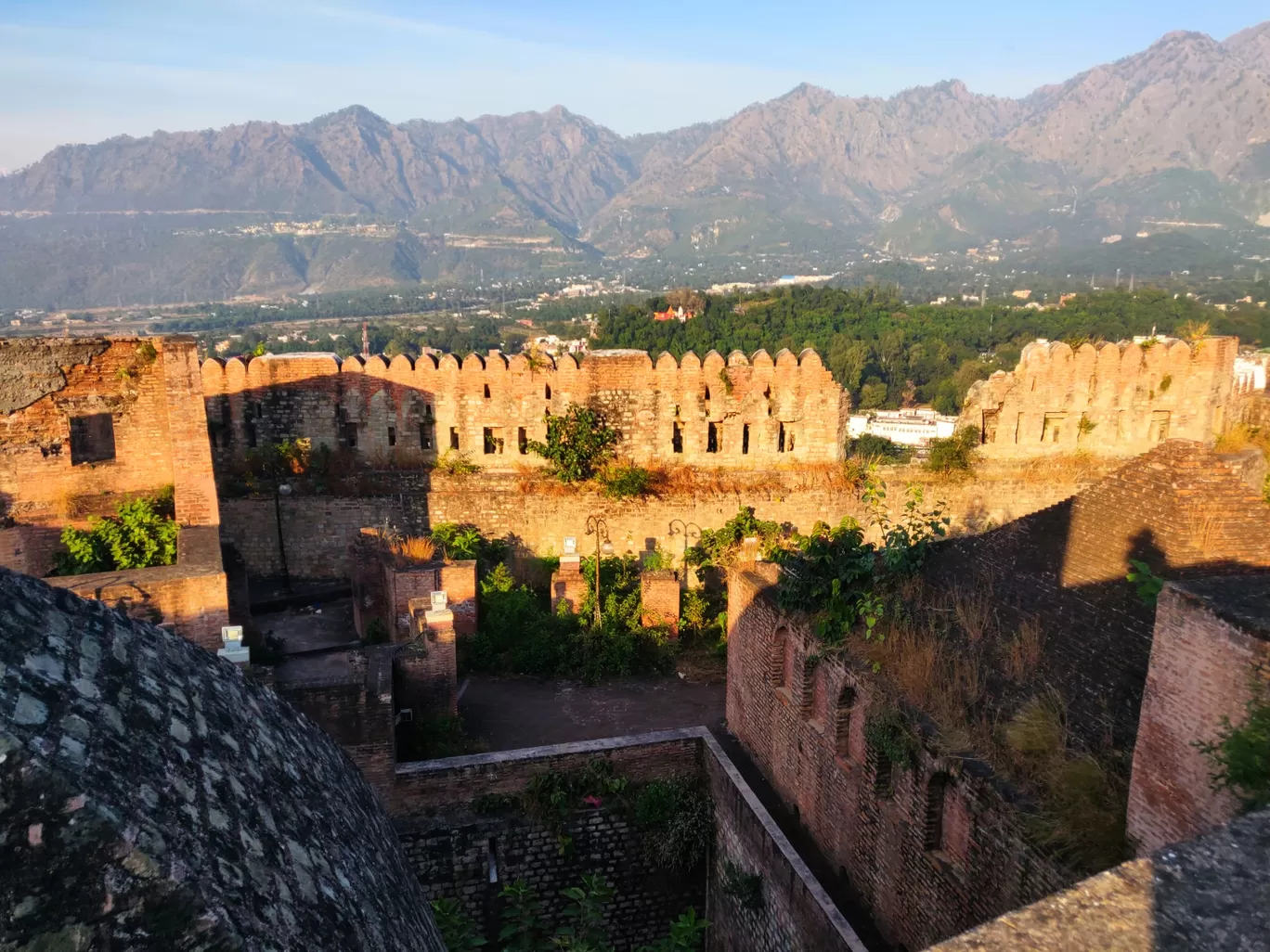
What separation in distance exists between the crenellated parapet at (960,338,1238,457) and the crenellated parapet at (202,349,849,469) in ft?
10.7

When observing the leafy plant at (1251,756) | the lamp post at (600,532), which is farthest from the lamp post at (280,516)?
the leafy plant at (1251,756)

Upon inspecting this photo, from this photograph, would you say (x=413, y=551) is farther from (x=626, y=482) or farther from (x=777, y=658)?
(x=777, y=658)

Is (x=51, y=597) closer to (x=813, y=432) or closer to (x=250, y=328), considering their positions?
(x=813, y=432)

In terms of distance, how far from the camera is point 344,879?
2.54 meters

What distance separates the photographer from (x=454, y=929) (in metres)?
4.68

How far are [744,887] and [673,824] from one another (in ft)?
4.53

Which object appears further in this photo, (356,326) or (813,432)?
(356,326)

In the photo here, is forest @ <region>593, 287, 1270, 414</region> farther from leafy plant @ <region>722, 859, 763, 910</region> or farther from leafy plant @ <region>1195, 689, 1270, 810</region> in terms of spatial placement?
leafy plant @ <region>1195, 689, 1270, 810</region>

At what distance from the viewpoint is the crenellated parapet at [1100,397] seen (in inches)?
672

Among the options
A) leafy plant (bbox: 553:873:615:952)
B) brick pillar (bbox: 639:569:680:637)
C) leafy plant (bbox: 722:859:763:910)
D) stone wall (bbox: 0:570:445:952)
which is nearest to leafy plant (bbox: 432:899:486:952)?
leafy plant (bbox: 553:873:615:952)

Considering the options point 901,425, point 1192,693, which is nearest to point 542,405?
point 1192,693

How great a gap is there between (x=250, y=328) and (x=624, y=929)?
409ft

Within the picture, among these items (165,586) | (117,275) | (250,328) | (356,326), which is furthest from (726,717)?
(117,275)

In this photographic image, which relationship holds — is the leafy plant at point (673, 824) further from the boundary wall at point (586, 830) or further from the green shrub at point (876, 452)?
the green shrub at point (876, 452)
